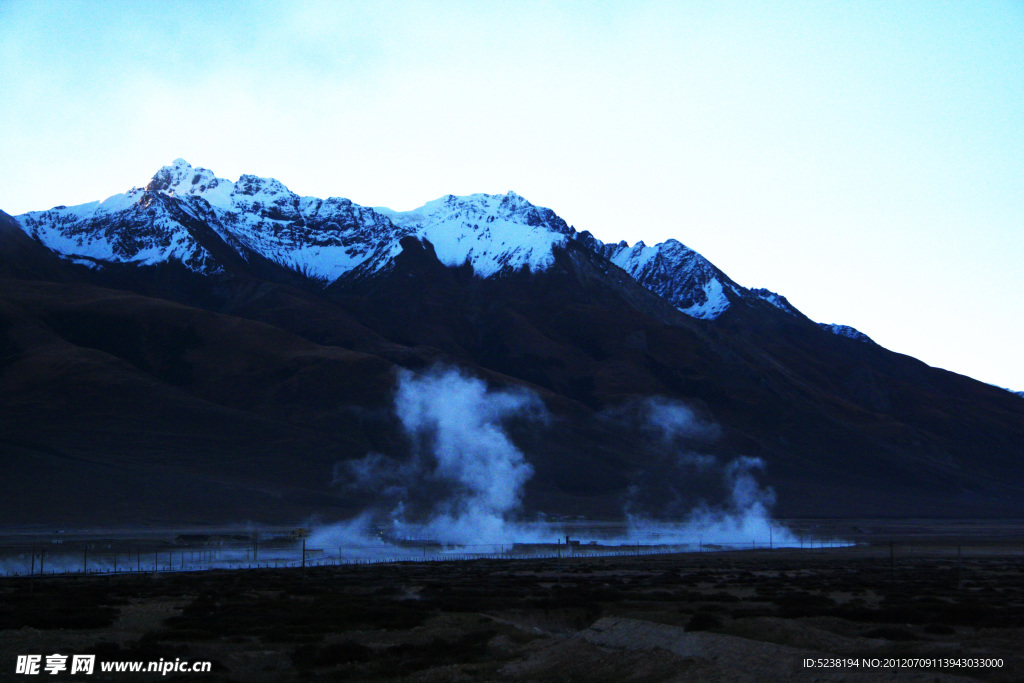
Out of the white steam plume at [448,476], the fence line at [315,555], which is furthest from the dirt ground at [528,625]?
the white steam plume at [448,476]

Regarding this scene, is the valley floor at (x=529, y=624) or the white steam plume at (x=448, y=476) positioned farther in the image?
the white steam plume at (x=448, y=476)

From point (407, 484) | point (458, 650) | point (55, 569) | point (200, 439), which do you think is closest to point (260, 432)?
point (200, 439)

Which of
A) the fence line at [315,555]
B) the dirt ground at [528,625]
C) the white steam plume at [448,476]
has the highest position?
the white steam plume at [448,476]

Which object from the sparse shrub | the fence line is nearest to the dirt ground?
the sparse shrub

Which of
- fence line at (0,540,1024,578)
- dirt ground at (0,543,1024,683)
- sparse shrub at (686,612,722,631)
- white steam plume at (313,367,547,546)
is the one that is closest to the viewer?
dirt ground at (0,543,1024,683)

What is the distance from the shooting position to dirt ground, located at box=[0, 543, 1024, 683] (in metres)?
33.0

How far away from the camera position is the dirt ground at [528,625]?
33000 millimetres

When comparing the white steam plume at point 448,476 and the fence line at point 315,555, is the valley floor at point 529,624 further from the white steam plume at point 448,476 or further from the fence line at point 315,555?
the white steam plume at point 448,476

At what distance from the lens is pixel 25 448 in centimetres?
15050

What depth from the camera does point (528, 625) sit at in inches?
1893

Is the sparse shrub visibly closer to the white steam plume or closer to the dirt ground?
the dirt ground

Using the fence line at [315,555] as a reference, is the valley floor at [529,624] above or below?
below

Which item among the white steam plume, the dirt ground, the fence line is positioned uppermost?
the white steam plume

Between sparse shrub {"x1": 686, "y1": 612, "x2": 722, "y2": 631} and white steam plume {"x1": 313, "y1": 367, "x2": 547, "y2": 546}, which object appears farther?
white steam plume {"x1": 313, "y1": 367, "x2": 547, "y2": 546}
